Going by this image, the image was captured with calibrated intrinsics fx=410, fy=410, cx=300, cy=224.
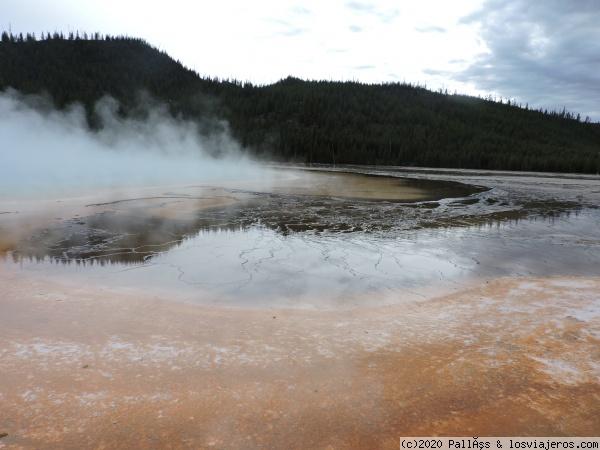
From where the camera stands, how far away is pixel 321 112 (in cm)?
9575

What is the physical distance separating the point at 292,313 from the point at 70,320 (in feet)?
7.70

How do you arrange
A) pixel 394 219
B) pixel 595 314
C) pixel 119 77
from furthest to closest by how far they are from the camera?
pixel 119 77
pixel 394 219
pixel 595 314

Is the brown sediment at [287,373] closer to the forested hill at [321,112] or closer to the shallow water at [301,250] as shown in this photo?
the shallow water at [301,250]

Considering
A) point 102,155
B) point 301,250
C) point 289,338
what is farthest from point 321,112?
point 289,338

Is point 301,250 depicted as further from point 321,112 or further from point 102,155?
point 321,112

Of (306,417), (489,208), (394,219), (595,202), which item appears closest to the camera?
(306,417)

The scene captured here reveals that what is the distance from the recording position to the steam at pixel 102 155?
760 inches

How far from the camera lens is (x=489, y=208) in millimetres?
14305

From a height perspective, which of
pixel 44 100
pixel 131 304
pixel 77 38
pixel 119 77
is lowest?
pixel 131 304

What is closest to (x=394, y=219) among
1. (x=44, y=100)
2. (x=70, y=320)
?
(x=70, y=320)

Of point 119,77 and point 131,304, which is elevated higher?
point 119,77

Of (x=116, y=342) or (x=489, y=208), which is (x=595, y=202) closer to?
(x=489, y=208)

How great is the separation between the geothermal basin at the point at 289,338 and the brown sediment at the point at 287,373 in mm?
15

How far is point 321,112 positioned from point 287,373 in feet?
317
